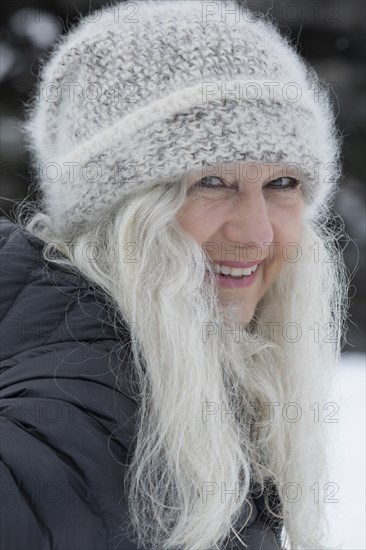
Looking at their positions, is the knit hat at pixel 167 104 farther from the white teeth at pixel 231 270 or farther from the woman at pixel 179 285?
the white teeth at pixel 231 270

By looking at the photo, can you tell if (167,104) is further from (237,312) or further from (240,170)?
(237,312)

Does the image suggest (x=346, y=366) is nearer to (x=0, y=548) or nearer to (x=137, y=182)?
(x=137, y=182)

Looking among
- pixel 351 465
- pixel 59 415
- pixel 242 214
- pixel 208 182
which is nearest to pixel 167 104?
pixel 208 182

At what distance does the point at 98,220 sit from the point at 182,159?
26cm

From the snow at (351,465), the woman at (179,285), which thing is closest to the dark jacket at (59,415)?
the woman at (179,285)

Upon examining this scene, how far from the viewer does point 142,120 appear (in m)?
1.69

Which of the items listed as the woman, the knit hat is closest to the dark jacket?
the woman

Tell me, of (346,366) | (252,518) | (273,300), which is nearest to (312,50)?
(346,366)

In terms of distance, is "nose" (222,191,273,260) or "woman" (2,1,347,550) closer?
"woman" (2,1,347,550)

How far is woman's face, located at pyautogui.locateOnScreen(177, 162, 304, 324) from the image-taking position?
1749 millimetres

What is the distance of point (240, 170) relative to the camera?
174cm

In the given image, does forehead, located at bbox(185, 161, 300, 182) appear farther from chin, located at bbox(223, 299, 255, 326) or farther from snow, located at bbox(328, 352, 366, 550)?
snow, located at bbox(328, 352, 366, 550)

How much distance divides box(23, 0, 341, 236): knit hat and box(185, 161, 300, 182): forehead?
0.09ft

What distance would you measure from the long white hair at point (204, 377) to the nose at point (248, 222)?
0.30 feet
